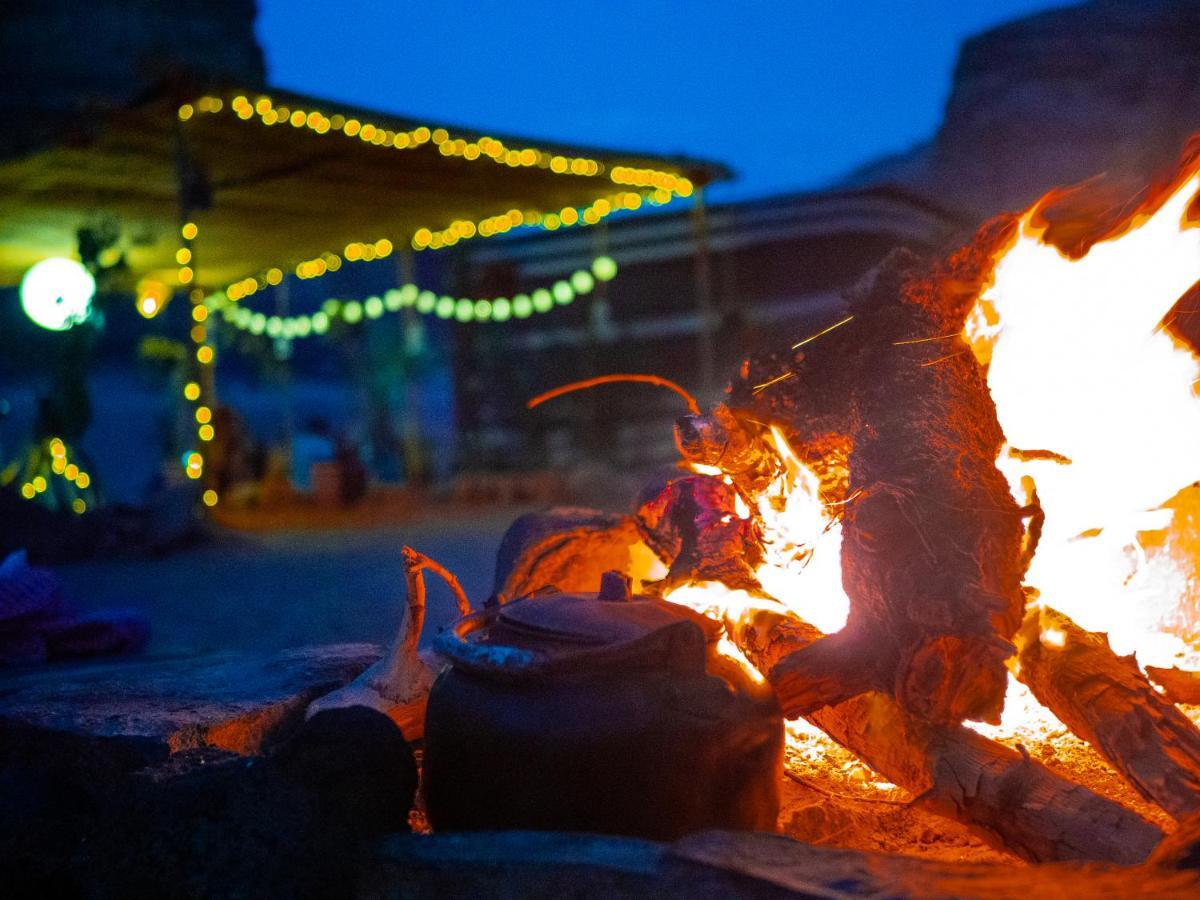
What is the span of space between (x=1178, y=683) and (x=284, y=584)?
531 cm

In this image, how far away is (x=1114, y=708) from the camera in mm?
2447

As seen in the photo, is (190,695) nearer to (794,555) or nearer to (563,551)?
(563,551)

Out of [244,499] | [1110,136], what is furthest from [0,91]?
[1110,136]

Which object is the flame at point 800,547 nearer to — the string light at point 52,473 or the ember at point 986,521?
the ember at point 986,521

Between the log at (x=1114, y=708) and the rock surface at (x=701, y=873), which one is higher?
the log at (x=1114, y=708)

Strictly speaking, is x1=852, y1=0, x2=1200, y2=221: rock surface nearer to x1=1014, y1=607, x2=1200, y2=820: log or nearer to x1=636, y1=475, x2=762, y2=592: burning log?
x1=1014, y1=607, x2=1200, y2=820: log

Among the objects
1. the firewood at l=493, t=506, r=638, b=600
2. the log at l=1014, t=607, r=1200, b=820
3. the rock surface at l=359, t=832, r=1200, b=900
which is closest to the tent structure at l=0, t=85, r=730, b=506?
the firewood at l=493, t=506, r=638, b=600

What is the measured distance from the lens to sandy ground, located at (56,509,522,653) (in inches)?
202

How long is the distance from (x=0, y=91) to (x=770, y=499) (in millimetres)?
29635

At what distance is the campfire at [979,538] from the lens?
2371mm

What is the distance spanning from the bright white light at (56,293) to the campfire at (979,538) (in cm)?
738

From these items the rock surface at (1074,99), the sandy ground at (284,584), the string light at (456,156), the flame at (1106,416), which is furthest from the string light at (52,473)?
the flame at (1106,416)

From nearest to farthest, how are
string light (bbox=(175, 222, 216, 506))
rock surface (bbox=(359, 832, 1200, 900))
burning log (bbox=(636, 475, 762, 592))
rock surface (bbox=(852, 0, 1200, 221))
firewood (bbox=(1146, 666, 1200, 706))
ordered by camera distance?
rock surface (bbox=(359, 832, 1200, 900)) < firewood (bbox=(1146, 666, 1200, 706)) < burning log (bbox=(636, 475, 762, 592)) < rock surface (bbox=(852, 0, 1200, 221)) < string light (bbox=(175, 222, 216, 506))

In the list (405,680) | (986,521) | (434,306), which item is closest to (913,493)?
(986,521)
